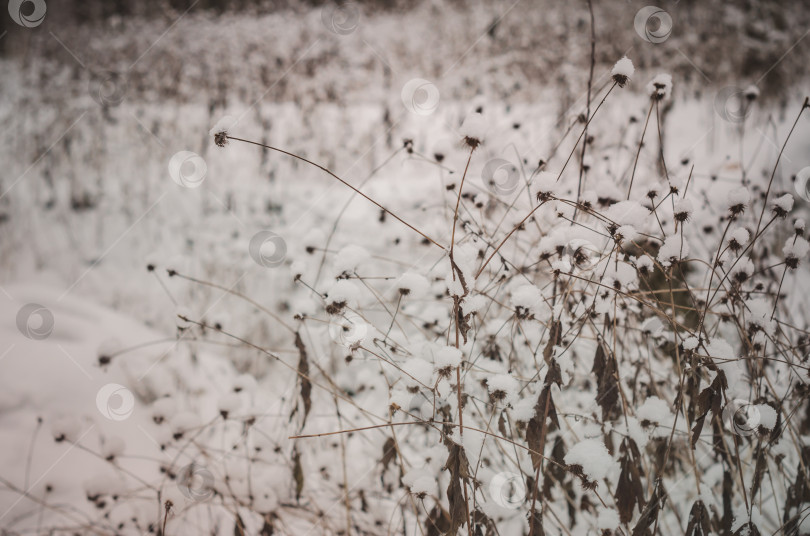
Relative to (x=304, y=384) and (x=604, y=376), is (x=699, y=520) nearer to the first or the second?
(x=604, y=376)

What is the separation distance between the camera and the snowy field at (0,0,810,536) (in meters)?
0.88

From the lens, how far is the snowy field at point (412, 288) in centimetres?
88

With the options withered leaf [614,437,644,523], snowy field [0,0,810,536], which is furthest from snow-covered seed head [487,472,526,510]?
withered leaf [614,437,644,523]

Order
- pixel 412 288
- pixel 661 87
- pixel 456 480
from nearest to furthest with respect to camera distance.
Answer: pixel 456 480 < pixel 412 288 < pixel 661 87

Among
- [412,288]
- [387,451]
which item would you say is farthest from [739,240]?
[387,451]

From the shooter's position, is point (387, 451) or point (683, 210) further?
point (387, 451)

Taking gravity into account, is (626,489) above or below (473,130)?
below

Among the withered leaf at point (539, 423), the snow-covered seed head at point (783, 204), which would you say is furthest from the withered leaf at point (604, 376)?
the snow-covered seed head at point (783, 204)

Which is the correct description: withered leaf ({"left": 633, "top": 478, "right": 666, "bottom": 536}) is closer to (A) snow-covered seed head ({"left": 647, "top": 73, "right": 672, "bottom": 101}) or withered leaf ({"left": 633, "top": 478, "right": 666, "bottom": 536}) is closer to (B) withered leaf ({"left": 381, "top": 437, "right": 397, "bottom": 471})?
(B) withered leaf ({"left": 381, "top": 437, "right": 397, "bottom": 471})

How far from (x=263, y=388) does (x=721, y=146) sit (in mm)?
3488

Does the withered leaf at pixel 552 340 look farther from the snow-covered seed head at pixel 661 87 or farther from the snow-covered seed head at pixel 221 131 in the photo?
the snow-covered seed head at pixel 221 131

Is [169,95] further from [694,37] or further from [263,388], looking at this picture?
[694,37]

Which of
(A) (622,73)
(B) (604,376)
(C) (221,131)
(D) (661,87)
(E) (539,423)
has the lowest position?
(E) (539,423)

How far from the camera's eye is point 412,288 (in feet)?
2.77
